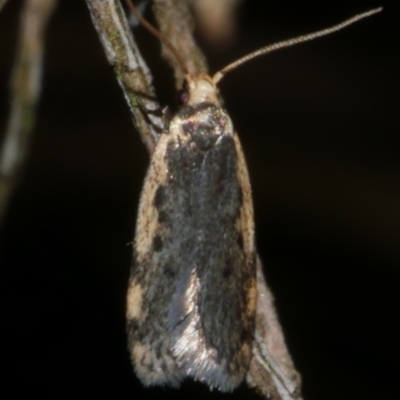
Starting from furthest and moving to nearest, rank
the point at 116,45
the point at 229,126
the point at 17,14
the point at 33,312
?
the point at 33,312 → the point at 17,14 → the point at 229,126 → the point at 116,45

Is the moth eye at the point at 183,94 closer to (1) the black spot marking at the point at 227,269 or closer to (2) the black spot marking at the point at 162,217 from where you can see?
(2) the black spot marking at the point at 162,217

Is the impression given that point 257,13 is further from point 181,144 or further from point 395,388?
point 395,388

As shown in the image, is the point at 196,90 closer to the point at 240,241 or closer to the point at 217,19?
the point at 217,19

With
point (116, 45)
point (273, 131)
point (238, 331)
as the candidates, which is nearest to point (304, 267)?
point (273, 131)

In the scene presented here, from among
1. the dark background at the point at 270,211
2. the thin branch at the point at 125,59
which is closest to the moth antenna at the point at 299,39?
the thin branch at the point at 125,59

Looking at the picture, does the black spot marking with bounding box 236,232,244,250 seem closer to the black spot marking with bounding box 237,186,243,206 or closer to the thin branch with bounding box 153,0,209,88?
the black spot marking with bounding box 237,186,243,206

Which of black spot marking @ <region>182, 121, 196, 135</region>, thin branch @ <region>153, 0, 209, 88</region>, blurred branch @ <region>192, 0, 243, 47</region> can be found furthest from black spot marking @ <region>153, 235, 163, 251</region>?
blurred branch @ <region>192, 0, 243, 47</region>

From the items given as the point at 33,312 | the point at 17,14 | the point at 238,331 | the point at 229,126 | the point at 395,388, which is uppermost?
the point at 17,14

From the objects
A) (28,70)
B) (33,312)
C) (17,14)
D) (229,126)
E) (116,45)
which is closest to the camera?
(116,45)
